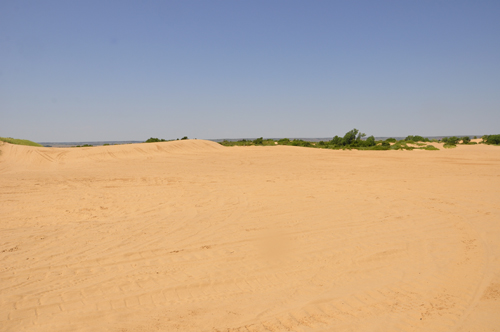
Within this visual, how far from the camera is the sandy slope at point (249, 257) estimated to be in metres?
3.16

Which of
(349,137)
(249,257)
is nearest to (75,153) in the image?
(249,257)

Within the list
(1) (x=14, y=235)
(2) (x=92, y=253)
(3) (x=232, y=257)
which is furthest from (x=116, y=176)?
(3) (x=232, y=257)

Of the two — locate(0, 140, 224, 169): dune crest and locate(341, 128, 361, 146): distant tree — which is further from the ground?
locate(341, 128, 361, 146): distant tree

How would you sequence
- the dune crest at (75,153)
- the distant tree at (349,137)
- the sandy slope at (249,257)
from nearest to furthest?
the sandy slope at (249,257)
the dune crest at (75,153)
the distant tree at (349,137)

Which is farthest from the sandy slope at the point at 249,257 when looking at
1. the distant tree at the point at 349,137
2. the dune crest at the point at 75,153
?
the distant tree at the point at 349,137

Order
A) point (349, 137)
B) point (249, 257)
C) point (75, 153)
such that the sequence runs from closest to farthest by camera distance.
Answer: point (249, 257), point (75, 153), point (349, 137)

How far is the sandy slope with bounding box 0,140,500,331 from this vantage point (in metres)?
3.16

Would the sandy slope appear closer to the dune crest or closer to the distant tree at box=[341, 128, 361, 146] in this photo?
the dune crest

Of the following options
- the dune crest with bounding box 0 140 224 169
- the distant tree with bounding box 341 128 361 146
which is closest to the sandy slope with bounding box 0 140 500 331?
the dune crest with bounding box 0 140 224 169

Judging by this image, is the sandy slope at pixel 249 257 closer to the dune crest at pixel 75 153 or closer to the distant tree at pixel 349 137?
the dune crest at pixel 75 153

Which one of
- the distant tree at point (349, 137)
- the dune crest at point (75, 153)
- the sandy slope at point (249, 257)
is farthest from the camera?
the distant tree at point (349, 137)

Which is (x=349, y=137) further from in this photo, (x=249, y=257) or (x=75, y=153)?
(x=249, y=257)

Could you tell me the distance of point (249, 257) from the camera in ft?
14.8

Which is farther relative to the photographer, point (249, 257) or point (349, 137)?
point (349, 137)
